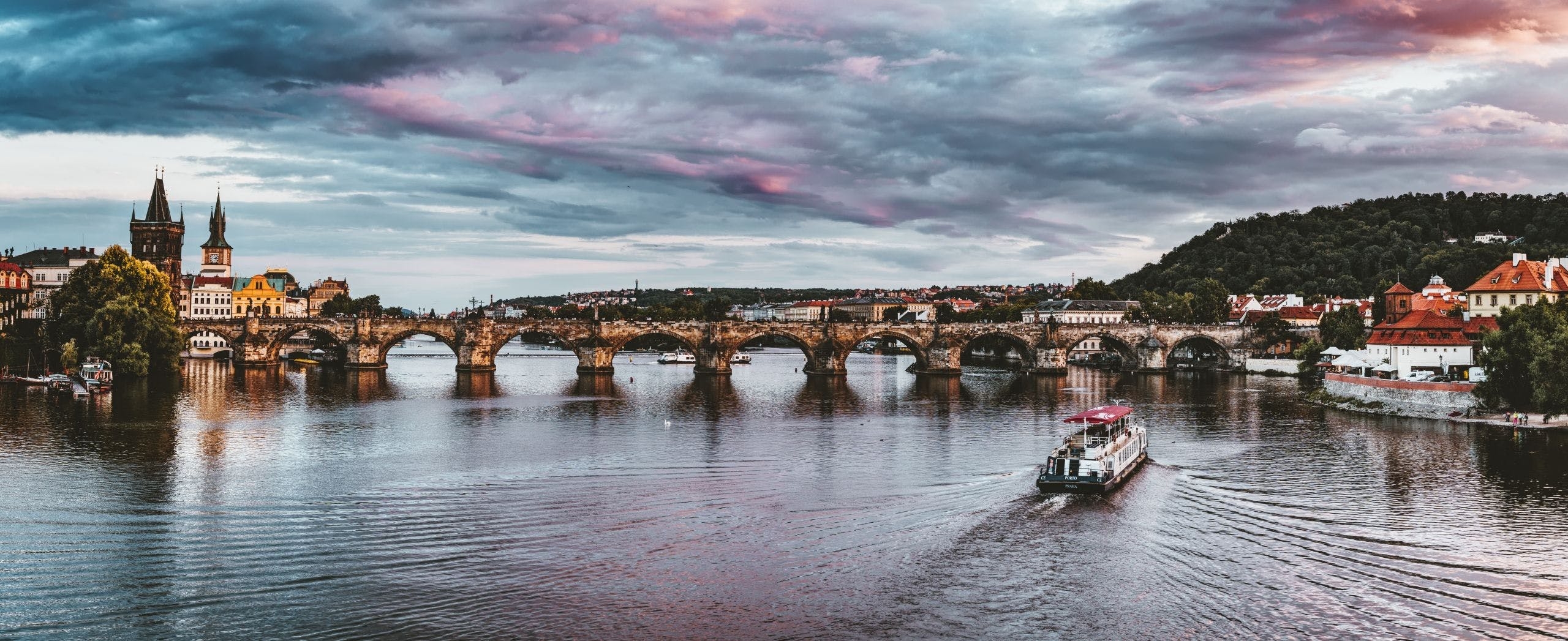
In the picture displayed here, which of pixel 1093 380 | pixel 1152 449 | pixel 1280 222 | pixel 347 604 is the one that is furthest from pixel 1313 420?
pixel 1280 222

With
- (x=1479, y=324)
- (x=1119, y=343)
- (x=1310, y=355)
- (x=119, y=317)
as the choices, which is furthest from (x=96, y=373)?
(x=1310, y=355)

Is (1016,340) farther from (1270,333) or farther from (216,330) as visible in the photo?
(216,330)

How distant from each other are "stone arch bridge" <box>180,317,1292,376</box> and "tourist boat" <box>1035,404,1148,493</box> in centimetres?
5325

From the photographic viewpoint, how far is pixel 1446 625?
20266 millimetres

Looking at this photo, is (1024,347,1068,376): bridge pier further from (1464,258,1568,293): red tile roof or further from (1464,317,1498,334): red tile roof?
(1464,317,1498,334): red tile roof

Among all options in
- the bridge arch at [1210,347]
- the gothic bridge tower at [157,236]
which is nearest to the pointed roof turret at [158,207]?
the gothic bridge tower at [157,236]

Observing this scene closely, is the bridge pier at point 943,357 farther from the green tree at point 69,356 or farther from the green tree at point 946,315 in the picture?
the green tree at point 69,356

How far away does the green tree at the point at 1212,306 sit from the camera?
393 ft

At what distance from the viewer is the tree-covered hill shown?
13525 cm

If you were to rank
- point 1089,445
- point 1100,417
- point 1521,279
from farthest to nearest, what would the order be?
point 1521,279 < point 1100,417 < point 1089,445

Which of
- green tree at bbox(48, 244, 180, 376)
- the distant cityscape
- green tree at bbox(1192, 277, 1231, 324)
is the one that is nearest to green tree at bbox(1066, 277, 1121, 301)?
the distant cityscape

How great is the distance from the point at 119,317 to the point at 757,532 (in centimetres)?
6672

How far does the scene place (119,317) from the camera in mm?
75812

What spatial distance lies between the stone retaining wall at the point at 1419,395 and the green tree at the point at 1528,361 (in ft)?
3.73
